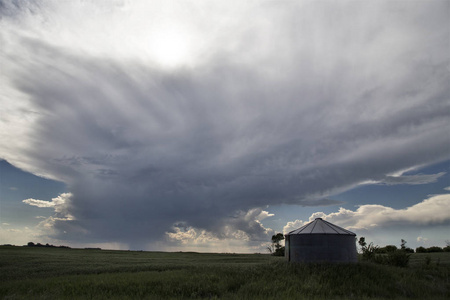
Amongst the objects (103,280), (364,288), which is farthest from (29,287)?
(364,288)

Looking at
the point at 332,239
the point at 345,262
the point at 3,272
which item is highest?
the point at 332,239

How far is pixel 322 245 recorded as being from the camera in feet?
103

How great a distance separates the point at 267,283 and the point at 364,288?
24.9ft

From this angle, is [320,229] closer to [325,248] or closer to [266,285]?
[325,248]

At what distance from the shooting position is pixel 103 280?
2636 cm

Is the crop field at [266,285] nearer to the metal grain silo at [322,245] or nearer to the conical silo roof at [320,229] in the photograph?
the metal grain silo at [322,245]

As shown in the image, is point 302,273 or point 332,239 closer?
point 302,273

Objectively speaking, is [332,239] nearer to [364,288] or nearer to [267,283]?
[364,288]

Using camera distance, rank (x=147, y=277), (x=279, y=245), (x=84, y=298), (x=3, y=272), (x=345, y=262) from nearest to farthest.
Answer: (x=84, y=298) → (x=147, y=277) → (x=345, y=262) → (x=3, y=272) → (x=279, y=245)

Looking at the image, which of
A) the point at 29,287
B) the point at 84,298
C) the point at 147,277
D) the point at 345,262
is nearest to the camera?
the point at 84,298

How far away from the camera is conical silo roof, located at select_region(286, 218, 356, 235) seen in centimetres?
3212

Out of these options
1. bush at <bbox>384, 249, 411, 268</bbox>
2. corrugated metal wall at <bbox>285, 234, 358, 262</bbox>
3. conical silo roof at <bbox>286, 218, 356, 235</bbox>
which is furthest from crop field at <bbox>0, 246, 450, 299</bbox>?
bush at <bbox>384, 249, 411, 268</bbox>

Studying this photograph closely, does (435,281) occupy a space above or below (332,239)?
below

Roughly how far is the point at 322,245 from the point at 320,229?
5.88ft
